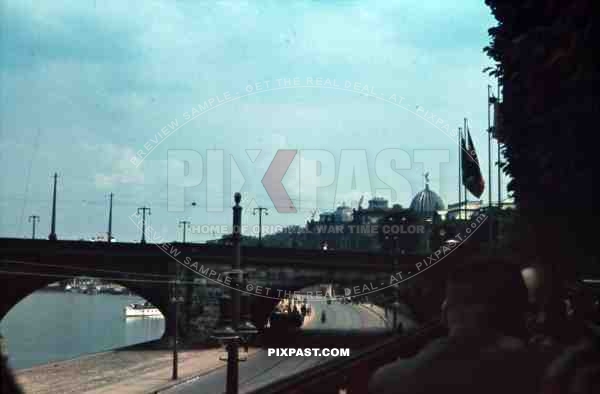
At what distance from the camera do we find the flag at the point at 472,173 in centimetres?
2498

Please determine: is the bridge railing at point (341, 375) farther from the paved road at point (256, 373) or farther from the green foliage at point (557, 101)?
the paved road at point (256, 373)

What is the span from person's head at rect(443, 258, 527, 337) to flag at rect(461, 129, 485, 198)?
22.3 m

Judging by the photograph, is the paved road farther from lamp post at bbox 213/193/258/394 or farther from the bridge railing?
the bridge railing

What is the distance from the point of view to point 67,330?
9719 cm

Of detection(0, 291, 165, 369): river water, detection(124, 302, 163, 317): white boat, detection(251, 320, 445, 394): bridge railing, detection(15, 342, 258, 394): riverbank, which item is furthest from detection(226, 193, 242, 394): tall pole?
detection(124, 302, 163, 317): white boat

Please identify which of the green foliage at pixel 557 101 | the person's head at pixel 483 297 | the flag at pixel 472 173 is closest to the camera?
the person's head at pixel 483 297

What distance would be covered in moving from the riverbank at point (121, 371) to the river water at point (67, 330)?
12.5ft

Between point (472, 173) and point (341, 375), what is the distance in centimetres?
2167

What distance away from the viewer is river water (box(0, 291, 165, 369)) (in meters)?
75.9

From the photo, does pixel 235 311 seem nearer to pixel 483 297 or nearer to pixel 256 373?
pixel 483 297

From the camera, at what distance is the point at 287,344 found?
69.1 metres

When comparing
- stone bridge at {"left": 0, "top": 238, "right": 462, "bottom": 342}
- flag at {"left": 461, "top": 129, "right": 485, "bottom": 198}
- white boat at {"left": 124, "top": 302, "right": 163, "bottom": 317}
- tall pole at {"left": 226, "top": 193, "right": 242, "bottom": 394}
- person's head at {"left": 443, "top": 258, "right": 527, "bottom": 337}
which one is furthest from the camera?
white boat at {"left": 124, "top": 302, "right": 163, "bottom": 317}

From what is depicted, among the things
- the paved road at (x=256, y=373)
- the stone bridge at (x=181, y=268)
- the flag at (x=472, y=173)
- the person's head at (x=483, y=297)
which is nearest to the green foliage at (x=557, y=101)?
the person's head at (x=483, y=297)

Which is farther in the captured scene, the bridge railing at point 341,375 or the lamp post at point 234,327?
the lamp post at point 234,327
